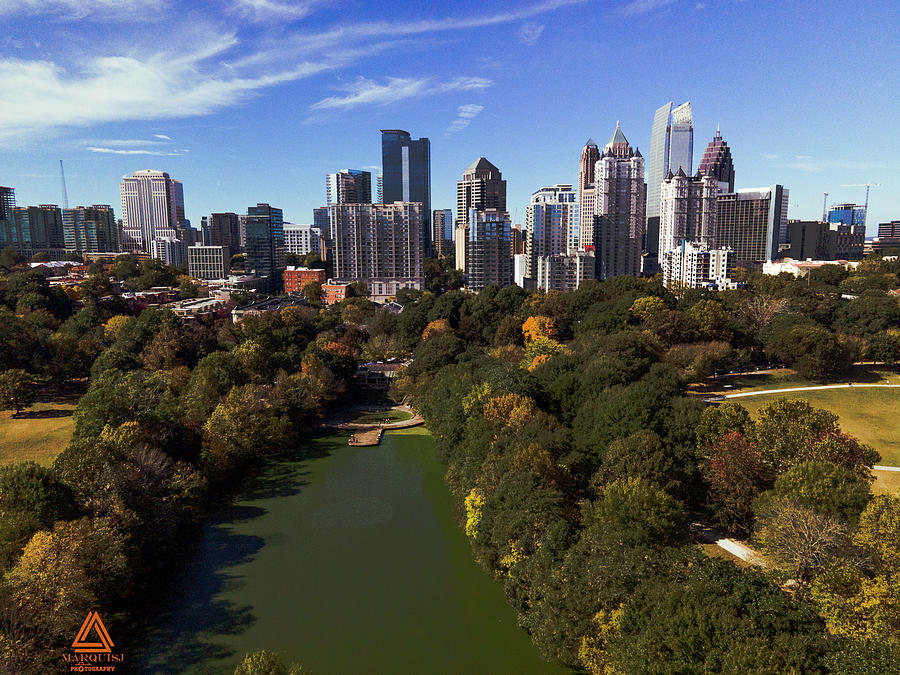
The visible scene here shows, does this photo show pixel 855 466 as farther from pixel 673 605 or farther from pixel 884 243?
pixel 884 243

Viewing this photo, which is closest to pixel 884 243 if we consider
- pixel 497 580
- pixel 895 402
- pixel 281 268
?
pixel 895 402

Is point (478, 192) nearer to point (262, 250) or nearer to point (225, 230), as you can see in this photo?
point (262, 250)

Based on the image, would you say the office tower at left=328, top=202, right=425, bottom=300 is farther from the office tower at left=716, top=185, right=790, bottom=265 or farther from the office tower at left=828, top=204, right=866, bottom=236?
the office tower at left=828, top=204, right=866, bottom=236

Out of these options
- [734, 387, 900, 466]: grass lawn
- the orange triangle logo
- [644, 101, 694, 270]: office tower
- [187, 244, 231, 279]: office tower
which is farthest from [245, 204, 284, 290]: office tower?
[644, 101, 694, 270]: office tower

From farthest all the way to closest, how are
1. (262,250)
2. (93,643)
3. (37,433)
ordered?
(262,250)
(37,433)
(93,643)

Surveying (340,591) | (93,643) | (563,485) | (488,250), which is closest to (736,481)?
(563,485)

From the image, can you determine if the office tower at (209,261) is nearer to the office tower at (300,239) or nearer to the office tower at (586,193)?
the office tower at (300,239)
